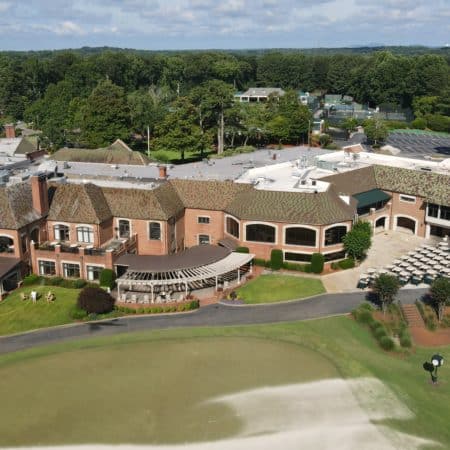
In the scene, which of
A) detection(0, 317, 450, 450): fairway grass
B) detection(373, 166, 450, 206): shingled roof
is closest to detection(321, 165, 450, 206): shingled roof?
detection(373, 166, 450, 206): shingled roof

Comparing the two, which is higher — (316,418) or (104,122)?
(104,122)

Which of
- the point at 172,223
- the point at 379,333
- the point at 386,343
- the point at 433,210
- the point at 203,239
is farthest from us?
the point at 433,210

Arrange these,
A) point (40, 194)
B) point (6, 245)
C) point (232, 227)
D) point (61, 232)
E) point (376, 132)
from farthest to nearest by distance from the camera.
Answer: point (376, 132), point (232, 227), point (61, 232), point (40, 194), point (6, 245)

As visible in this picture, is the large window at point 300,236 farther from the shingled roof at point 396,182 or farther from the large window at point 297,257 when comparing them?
the shingled roof at point 396,182

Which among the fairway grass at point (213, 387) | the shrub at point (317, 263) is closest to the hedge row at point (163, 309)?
the fairway grass at point (213, 387)

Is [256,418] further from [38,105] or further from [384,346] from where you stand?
[38,105]

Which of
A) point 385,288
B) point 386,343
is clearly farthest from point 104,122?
point 386,343

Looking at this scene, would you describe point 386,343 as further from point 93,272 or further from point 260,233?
point 93,272
